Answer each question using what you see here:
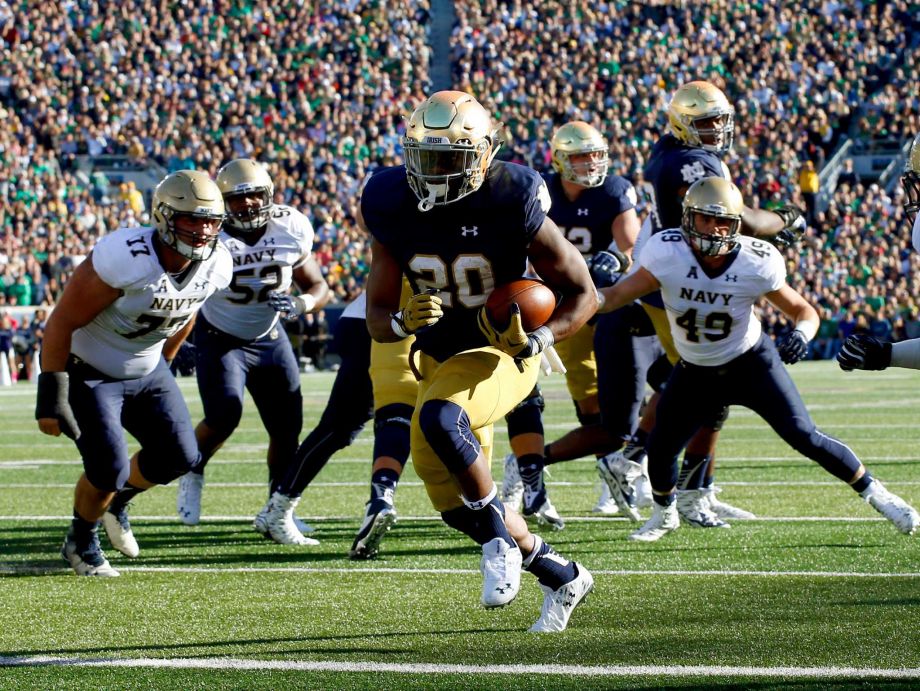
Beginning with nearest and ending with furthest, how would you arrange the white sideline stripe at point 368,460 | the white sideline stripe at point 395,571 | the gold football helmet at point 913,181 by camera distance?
the gold football helmet at point 913,181 → the white sideline stripe at point 395,571 → the white sideline stripe at point 368,460

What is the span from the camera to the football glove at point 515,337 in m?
4.15

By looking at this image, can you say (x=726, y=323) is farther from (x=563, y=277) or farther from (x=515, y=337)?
(x=515, y=337)

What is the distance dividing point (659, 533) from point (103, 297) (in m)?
2.41

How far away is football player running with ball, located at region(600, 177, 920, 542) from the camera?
18.5ft

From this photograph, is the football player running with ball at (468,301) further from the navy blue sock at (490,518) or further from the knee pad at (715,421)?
the knee pad at (715,421)

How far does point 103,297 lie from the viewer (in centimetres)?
504

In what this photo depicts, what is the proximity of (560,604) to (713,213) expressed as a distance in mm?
1993

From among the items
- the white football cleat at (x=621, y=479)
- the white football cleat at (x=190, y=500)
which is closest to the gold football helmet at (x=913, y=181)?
the white football cleat at (x=621, y=479)

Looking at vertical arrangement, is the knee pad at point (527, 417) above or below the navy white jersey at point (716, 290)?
below

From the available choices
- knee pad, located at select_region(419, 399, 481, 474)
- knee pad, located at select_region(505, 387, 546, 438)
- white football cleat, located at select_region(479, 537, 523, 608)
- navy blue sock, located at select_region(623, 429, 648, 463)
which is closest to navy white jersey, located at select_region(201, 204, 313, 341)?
knee pad, located at select_region(505, 387, 546, 438)

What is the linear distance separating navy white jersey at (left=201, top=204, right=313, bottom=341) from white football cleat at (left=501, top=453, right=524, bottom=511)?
1.24 m

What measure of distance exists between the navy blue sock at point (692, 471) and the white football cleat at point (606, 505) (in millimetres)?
639

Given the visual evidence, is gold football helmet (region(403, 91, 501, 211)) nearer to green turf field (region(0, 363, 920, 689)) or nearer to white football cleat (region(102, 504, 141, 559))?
green turf field (region(0, 363, 920, 689))

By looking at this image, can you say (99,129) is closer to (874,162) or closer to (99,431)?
(874,162)
